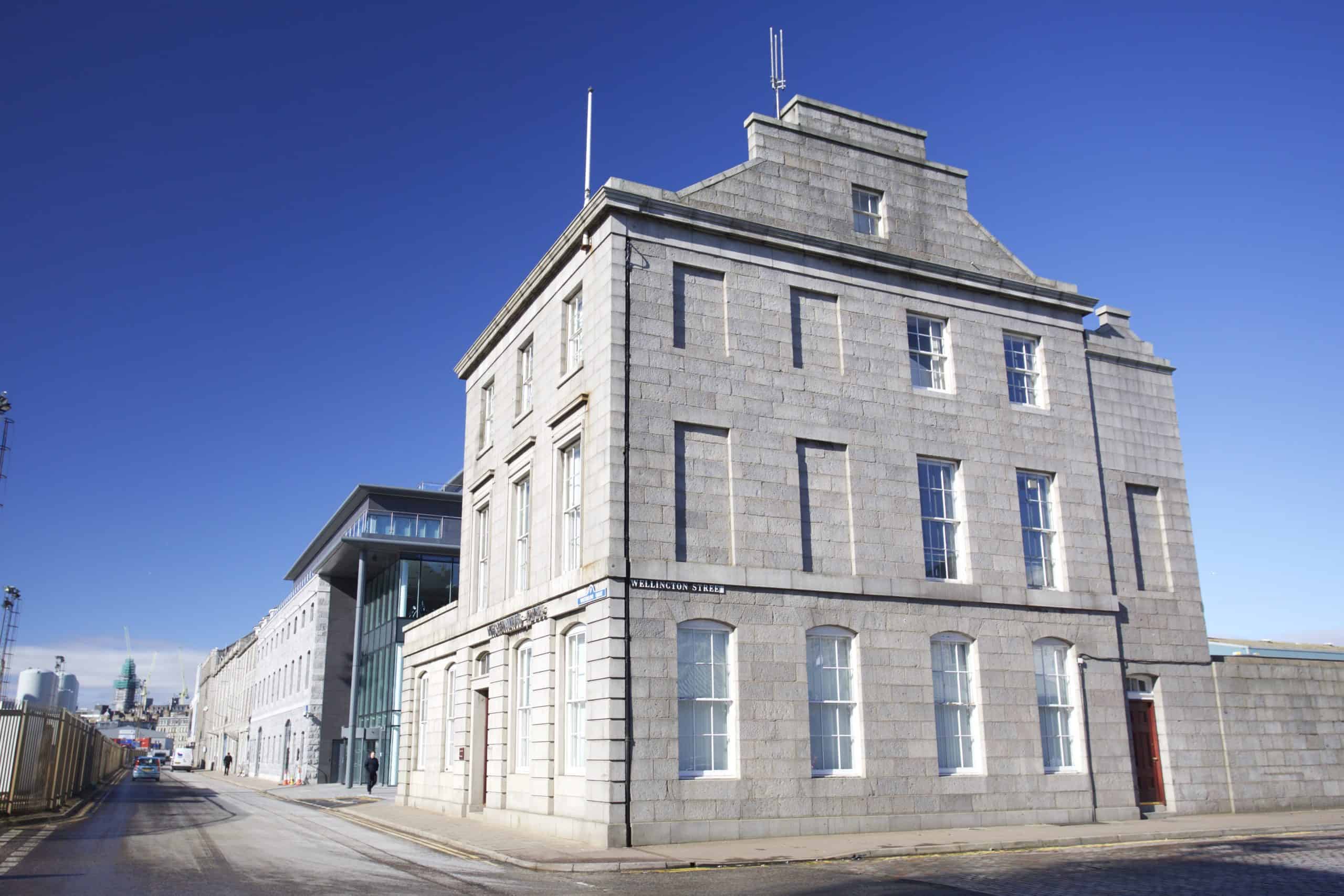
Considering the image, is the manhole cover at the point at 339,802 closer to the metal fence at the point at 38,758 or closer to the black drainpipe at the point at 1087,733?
the metal fence at the point at 38,758

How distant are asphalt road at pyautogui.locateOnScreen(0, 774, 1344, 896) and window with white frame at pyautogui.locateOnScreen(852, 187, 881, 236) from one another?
13.6 meters

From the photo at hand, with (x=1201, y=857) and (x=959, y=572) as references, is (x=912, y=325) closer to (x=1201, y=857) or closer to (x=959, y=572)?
(x=959, y=572)

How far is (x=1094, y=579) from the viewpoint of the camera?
23.0 metres

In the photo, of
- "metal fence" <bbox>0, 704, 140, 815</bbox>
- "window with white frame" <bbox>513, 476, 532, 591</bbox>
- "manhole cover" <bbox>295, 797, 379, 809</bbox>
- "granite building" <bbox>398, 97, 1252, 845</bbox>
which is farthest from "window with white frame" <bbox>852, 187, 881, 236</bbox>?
"manhole cover" <bbox>295, 797, 379, 809</bbox>

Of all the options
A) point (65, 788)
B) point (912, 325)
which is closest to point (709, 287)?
point (912, 325)

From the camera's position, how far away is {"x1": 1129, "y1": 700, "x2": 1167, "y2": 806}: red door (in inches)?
888

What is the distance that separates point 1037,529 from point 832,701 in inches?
281

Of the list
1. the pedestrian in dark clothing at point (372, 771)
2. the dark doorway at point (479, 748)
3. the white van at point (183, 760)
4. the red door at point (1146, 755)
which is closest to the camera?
the red door at point (1146, 755)

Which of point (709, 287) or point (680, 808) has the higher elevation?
point (709, 287)

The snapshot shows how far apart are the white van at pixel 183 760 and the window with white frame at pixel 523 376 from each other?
103176mm

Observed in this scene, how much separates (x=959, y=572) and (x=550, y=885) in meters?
12.1

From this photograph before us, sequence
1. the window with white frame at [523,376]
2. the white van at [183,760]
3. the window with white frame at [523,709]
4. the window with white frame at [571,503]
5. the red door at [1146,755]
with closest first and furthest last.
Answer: the window with white frame at [571,503], the window with white frame at [523,709], the red door at [1146,755], the window with white frame at [523,376], the white van at [183,760]

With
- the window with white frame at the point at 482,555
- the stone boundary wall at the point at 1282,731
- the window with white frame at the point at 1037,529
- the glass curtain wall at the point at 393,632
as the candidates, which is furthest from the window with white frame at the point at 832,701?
the glass curtain wall at the point at 393,632

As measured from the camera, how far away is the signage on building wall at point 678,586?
17.9 m
